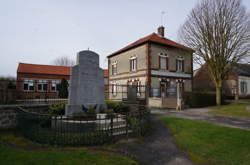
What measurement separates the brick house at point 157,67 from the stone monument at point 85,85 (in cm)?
868

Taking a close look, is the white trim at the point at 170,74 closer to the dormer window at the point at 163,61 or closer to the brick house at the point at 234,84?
the dormer window at the point at 163,61

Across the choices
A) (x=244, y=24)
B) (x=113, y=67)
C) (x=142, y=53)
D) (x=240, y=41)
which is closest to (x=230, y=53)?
(x=240, y=41)

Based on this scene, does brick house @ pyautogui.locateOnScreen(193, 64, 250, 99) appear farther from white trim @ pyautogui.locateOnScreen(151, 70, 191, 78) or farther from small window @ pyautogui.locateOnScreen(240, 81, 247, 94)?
white trim @ pyautogui.locateOnScreen(151, 70, 191, 78)

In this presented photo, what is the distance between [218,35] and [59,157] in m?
18.4

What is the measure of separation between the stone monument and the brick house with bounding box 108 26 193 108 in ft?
28.5

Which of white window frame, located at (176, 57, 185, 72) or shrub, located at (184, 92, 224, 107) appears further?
white window frame, located at (176, 57, 185, 72)

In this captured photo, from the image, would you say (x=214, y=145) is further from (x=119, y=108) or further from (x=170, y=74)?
(x=170, y=74)

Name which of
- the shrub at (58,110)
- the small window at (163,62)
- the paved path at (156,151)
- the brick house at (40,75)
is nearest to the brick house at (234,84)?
the small window at (163,62)

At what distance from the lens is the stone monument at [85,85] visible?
295 inches

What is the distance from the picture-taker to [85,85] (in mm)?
7895

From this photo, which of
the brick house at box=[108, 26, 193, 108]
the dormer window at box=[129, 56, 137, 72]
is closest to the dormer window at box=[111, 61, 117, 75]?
the brick house at box=[108, 26, 193, 108]

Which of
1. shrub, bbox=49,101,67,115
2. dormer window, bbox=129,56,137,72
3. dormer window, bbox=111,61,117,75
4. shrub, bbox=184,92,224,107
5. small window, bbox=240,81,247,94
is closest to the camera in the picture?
shrub, bbox=49,101,67,115

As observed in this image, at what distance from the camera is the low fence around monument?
16.8 ft

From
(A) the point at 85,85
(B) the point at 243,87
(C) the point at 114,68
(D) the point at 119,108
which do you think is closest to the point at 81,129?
(A) the point at 85,85
